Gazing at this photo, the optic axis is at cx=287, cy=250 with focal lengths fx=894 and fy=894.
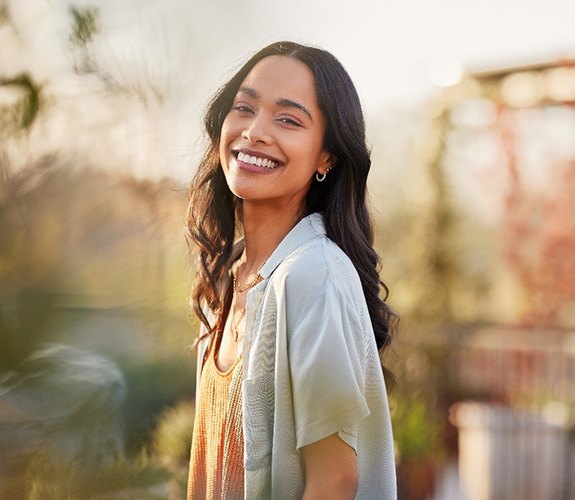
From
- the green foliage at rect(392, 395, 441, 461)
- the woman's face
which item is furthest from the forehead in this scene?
the green foliage at rect(392, 395, 441, 461)

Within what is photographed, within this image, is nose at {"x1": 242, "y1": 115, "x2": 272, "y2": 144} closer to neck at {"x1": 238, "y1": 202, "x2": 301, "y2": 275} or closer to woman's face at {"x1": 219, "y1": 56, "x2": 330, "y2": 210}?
woman's face at {"x1": 219, "y1": 56, "x2": 330, "y2": 210}

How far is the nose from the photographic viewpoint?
4.29 ft

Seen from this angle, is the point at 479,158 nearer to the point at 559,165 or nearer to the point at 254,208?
the point at 559,165

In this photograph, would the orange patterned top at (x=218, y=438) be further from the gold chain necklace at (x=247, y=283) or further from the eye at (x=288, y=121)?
the eye at (x=288, y=121)

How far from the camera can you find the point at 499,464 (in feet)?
15.4

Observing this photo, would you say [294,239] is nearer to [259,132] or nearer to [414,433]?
[259,132]

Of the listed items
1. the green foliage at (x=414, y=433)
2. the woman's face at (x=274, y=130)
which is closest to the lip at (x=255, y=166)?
the woman's face at (x=274, y=130)

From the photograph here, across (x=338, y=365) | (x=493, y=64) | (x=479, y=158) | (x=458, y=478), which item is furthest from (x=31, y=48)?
(x=479, y=158)

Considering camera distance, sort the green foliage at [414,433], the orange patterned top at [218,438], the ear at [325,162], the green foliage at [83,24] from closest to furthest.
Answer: the green foliage at [83,24]
the orange patterned top at [218,438]
the ear at [325,162]
the green foliage at [414,433]

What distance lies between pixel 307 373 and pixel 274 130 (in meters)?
0.38

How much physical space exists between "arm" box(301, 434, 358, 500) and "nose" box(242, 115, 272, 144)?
44 cm

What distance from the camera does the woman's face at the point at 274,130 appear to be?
1.32m

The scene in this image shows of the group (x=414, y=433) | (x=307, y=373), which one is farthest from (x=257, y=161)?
(x=414, y=433)

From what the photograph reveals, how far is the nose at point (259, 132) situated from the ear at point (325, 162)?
13 centimetres
